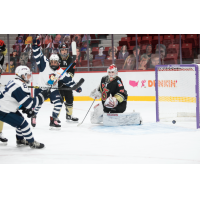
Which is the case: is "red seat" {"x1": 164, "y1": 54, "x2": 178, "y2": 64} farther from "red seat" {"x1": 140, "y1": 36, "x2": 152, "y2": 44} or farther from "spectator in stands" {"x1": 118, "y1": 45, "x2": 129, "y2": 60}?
"spectator in stands" {"x1": 118, "y1": 45, "x2": 129, "y2": 60}

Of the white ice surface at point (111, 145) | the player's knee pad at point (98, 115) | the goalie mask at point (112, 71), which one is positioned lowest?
the white ice surface at point (111, 145)

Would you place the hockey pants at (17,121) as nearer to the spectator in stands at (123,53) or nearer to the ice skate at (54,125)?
the ice skate at (54,125)

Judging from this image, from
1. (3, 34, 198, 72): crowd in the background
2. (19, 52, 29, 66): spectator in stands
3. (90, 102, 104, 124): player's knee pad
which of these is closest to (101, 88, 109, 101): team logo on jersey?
(90, 102, 104, 124): player's knee pad

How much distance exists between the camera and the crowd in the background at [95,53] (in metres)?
7.72

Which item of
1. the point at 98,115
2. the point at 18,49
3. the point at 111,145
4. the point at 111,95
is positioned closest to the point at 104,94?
the point at 111,95

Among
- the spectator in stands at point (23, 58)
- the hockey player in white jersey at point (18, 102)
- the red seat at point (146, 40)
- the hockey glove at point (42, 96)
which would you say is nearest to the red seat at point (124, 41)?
the red seat at point (146, 40)

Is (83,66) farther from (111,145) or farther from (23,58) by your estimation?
(111,145)

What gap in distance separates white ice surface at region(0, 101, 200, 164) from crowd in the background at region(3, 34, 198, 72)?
10.5 ft

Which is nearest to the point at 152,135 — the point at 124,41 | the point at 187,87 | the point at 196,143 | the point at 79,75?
the point at 196,143

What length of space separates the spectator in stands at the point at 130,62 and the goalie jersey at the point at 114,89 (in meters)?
3.19

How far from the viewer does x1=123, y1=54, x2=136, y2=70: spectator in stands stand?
310 inches

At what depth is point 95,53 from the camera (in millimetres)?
8289

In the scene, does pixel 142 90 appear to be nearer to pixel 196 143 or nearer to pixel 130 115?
pixel 130 115

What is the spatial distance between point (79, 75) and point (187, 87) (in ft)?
9.21
